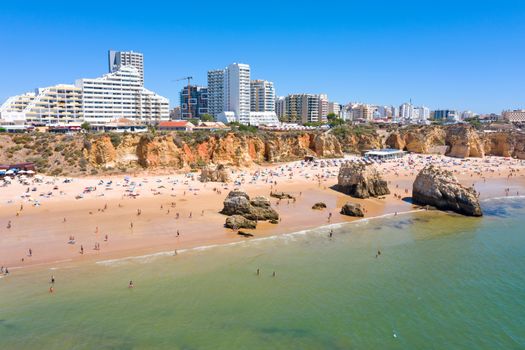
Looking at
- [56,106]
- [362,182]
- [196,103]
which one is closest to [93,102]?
[56,106]

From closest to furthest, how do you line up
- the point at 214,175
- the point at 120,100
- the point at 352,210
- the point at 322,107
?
the point at 352,210
the point at 214,175
the point at 120,100
the point at 322,107

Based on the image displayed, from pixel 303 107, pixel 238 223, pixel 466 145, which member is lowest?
pixel 238 223

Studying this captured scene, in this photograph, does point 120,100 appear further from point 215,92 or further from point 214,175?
point 214,175

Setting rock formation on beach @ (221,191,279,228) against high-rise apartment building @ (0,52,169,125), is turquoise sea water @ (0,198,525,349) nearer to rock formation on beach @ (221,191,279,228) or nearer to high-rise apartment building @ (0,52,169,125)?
rock formation on beach @ (221,191,279,228)

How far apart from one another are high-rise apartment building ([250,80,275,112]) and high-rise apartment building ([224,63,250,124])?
10.0m

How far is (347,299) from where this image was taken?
719 inches

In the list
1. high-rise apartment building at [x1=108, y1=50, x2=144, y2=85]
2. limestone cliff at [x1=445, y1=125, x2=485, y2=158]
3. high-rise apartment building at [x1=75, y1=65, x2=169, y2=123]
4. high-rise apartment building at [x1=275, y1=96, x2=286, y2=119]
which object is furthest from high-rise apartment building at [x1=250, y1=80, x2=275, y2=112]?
limestone cliff at [x1=445, y1=125, x2=485, y2=158]

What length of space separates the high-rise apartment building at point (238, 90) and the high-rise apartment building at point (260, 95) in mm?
10014

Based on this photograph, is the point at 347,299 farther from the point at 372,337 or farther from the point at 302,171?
the point at 302,171

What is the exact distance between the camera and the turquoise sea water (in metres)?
15.2

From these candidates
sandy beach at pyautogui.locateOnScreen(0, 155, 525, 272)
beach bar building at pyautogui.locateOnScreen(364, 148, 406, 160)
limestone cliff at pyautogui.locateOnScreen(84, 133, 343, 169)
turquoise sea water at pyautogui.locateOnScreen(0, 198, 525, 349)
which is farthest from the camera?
beach bar building at pyautogui.locateOnScreen(364, 148, 406, 160)

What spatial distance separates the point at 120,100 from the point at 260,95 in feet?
177

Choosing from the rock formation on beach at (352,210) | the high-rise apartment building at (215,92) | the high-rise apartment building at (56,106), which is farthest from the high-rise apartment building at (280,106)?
the rock formation on beach at (352,210)

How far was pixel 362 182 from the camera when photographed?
125 feet
